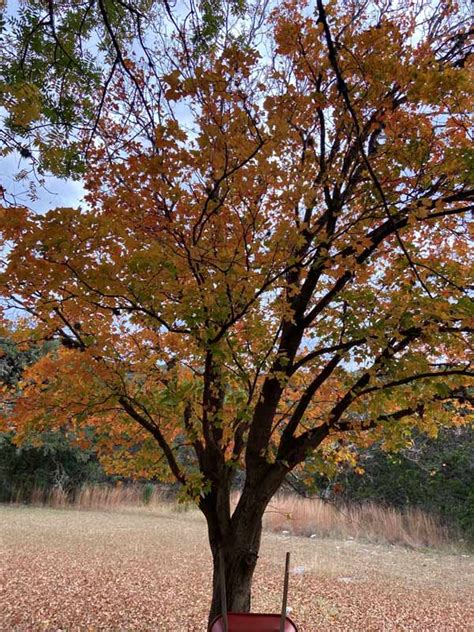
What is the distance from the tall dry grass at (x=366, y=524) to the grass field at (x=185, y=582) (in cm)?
50

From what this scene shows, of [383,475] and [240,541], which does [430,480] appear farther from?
[240,541]

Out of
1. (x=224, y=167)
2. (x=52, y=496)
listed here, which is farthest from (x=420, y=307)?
(x=52, y=496)

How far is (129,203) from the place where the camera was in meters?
3.01

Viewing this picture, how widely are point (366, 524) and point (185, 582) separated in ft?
18.4

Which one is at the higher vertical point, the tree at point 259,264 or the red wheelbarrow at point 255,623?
the tree at point 259,264

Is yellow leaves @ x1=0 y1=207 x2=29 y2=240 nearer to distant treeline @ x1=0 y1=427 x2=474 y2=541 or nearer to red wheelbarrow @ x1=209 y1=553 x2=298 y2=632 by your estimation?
red wheelbarrow @ x1=209 y1=553 x2=298 y2=632

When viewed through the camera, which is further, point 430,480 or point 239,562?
point 430,480

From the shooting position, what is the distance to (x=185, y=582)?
19.6 feet

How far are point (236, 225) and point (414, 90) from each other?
115cm

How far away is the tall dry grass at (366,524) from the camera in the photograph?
32.1 ft

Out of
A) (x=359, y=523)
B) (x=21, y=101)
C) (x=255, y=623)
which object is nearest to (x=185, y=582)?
(x=255, y=623)

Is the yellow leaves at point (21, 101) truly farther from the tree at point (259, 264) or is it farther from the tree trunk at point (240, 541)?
the tree trunk at point (240, 541)

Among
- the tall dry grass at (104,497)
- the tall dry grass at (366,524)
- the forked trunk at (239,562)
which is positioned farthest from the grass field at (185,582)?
the tall dry grass at (104,497)

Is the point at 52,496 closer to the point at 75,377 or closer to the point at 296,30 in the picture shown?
the point at 75,377
